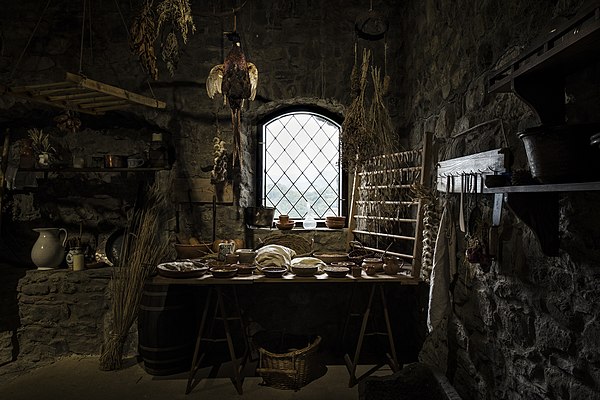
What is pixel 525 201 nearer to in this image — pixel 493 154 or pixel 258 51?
pixel 493 154

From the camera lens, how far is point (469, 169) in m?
2.18

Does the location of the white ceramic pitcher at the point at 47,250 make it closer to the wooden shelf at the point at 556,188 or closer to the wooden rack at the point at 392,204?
the wooden rack at the point at 392,204

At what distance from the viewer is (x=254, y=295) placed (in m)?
3.70

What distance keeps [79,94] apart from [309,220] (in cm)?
221

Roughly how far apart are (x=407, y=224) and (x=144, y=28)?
2.44 metres

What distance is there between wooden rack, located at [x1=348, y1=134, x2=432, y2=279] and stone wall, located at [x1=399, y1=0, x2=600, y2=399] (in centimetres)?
26

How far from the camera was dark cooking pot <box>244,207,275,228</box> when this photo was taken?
150 inches

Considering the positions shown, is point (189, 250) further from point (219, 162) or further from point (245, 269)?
point (219, 162)

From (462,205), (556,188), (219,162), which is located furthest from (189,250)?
(556,188)

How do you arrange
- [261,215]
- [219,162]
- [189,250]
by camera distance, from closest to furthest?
[189,250] < [219,162] < [261,215]

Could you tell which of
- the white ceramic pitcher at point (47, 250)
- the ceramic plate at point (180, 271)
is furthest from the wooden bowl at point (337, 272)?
the white ceramic pitcher at point (47, 250)

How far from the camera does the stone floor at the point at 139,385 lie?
285 cm

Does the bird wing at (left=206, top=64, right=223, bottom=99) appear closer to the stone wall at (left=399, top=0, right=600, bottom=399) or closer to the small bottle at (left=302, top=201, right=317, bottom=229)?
the small bottle at (left=302, top=201, right=317, bottom=229)

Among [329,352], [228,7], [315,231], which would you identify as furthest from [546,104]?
[228,7]
